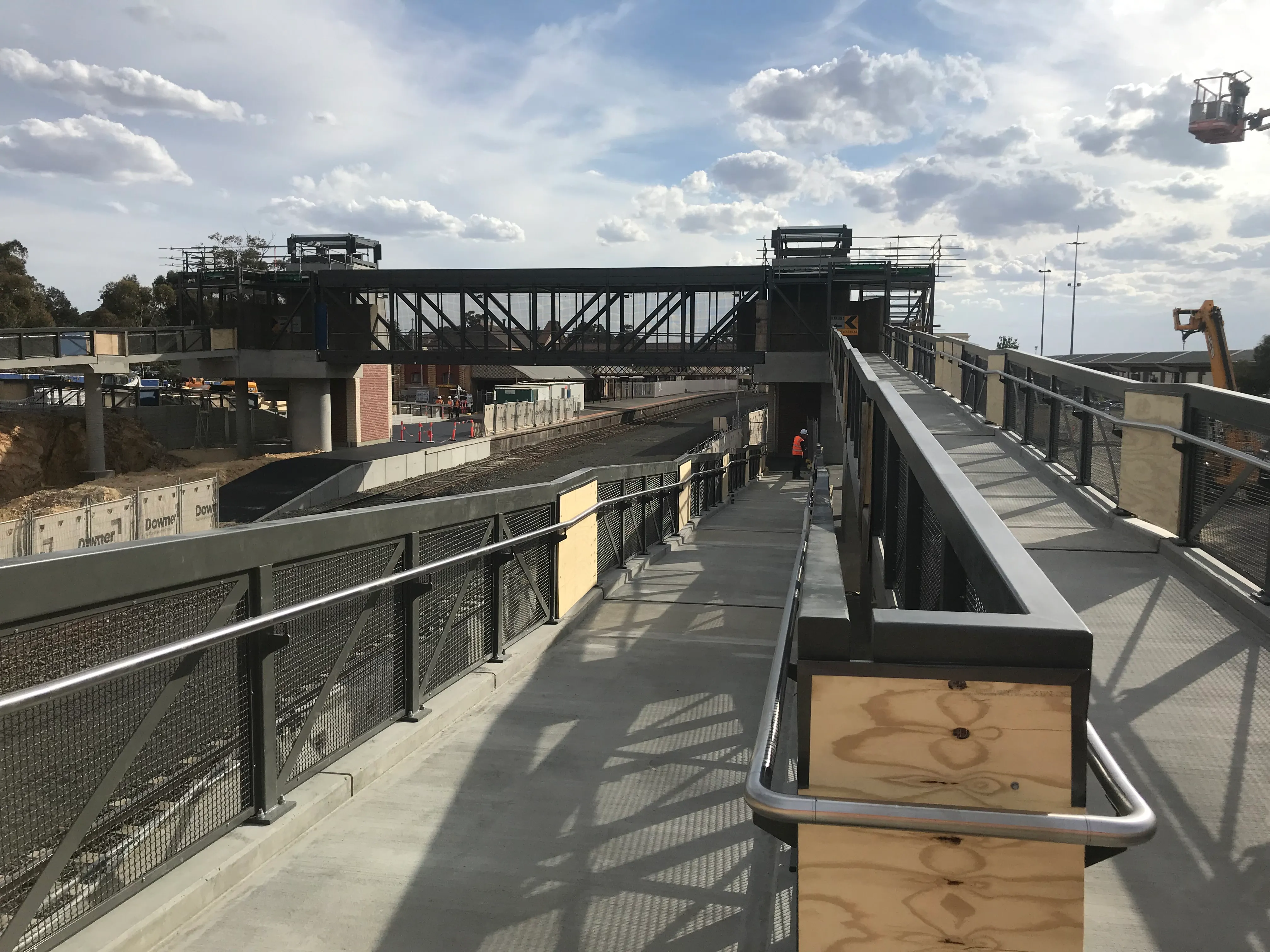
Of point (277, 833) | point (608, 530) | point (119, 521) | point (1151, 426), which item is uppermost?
point (1151, 426)

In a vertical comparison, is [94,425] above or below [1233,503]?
below

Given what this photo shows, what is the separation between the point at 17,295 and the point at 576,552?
7863cm

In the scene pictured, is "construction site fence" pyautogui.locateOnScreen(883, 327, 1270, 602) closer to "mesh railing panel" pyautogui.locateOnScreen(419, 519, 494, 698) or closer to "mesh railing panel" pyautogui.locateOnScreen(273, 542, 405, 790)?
"mesh railing panel" pyautogui.locateOnScreen(419, 519, 494, 698)

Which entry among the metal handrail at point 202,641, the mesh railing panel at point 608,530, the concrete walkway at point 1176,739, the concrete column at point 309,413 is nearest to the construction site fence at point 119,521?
the mesh railing panel at point 608,530

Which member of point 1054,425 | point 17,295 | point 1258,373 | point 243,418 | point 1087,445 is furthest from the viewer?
point 17,295

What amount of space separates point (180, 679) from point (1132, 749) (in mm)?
3787

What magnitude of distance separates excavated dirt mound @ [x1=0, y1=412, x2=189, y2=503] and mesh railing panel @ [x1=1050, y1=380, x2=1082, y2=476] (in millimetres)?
41821

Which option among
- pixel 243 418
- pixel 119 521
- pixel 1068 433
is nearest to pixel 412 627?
pixel 1068 433

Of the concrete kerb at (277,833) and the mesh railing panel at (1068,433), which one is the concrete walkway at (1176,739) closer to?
the mesh railing panel at (1068,433)

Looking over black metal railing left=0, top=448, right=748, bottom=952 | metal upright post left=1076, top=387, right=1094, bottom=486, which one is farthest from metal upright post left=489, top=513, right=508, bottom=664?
metal upright post left=1076, top=387, right=1094, bottom=486

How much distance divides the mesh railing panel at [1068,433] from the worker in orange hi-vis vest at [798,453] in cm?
2229

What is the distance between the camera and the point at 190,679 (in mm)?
3934

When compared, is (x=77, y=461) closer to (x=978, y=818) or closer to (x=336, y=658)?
(x=336, y=658)

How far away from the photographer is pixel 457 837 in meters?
4.61
